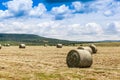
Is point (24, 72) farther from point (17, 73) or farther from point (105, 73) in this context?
point (105, 73)

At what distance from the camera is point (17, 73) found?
68.7 feet

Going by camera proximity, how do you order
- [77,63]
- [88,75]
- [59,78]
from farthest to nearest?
[77,63]
[88,75]
[59,78]

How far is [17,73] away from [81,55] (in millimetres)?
7710

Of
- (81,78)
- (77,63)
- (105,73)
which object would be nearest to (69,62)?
(77,63)

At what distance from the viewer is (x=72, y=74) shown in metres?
20.9

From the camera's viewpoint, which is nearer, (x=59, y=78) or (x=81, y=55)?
(x=59, y=78)

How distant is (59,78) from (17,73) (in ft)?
10.4

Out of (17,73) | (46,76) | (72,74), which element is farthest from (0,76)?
(72,74)

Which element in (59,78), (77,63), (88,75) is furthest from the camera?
(77,63)

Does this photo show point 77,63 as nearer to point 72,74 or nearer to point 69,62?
point 69,62

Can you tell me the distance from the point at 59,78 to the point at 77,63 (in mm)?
7441

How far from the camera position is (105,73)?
21.9 meters

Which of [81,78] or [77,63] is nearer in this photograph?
[81,78]

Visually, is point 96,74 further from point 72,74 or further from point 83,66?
point 83,66
